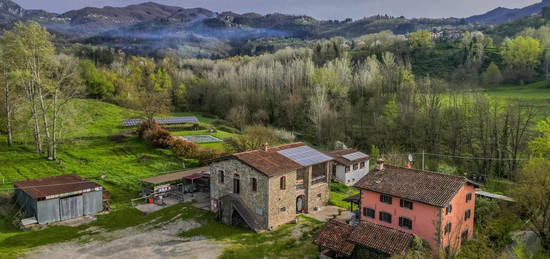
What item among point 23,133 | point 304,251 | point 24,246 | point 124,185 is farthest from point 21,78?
point 304,251

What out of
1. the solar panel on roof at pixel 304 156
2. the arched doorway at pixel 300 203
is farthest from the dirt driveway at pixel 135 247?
the solar panel on roof at pixel 304 156

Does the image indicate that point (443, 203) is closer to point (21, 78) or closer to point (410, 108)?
point (410, 108)

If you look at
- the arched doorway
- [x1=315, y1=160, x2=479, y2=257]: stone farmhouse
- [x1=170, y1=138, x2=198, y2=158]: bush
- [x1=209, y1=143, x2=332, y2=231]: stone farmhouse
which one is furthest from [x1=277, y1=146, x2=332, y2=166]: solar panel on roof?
[x1=170, y1=138, x2=198, y2=158]: bush

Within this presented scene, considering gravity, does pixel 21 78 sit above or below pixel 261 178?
above

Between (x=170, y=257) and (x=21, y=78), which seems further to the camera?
(x=21, y=78)

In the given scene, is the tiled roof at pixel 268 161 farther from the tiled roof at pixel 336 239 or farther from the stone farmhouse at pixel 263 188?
the tiled roof at pixel 336 239

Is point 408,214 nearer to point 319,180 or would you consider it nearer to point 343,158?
point 319,180

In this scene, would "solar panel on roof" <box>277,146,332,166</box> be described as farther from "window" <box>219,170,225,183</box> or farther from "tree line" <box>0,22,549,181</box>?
"tree line" <box>0,22,549,181</box>
